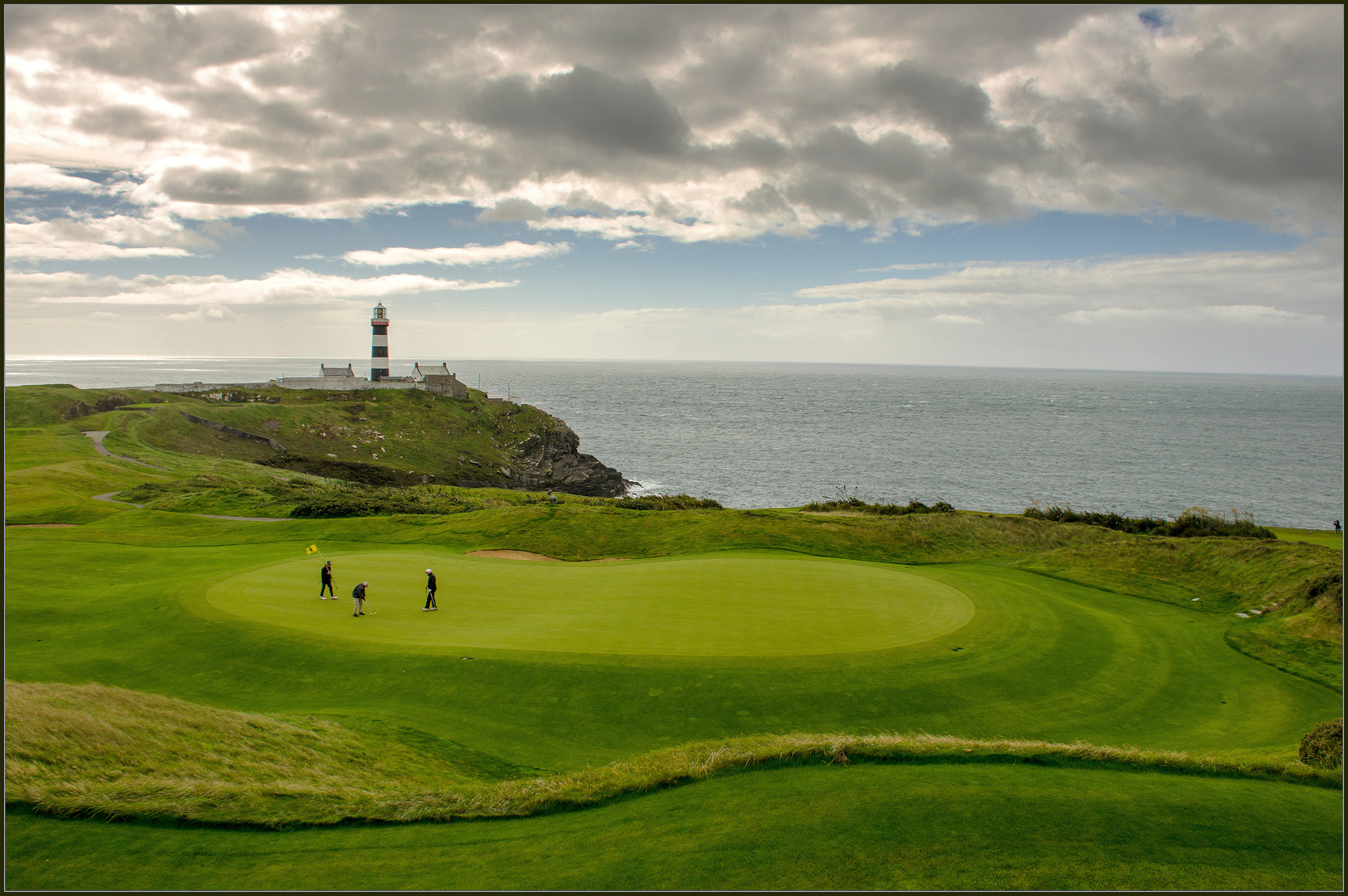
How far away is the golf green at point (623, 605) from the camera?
52.5 feet

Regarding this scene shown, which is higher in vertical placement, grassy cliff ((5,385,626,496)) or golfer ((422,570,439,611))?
grassy cliff ((5,385,626,496))

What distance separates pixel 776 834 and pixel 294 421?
8112 centimetres

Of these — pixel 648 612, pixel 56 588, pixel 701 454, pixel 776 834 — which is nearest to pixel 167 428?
pixel 56 588

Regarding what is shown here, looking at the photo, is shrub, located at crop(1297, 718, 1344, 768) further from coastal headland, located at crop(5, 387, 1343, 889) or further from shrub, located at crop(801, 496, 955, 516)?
shrub, located at crop(801, 496, 955, 516)

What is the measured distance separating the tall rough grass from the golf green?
4267mm

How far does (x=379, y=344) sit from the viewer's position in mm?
111375

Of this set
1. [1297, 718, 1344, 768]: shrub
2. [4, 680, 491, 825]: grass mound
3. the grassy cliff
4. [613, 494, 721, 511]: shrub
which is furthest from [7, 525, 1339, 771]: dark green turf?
the grassy cliff

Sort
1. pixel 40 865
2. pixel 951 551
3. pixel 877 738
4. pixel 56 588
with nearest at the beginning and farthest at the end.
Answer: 1. pixel 40 865
2. pixel 877 738
3. pixel 56 588
4. pixel 951 551

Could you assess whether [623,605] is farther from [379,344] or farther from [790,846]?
[379,344]

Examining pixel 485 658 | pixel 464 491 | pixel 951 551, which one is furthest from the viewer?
pixel 464 491

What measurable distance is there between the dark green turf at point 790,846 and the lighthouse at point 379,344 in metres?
104

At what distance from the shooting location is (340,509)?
3678 centimetres

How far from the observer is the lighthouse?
106m

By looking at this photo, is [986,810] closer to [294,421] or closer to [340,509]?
[340,509]
